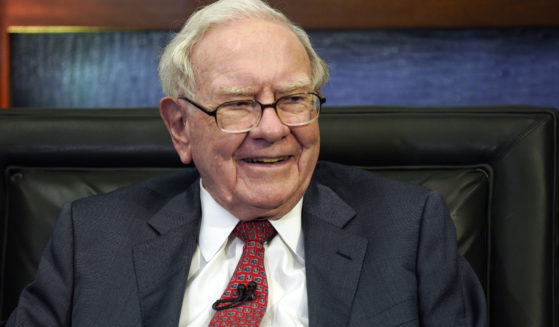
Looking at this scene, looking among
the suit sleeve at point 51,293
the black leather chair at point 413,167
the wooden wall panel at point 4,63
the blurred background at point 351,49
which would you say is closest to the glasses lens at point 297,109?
the black leather chair at point 413,167

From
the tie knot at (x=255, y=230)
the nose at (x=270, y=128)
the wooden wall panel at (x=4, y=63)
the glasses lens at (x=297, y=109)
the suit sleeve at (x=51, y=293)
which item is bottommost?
the suit sleeve at (x=51, y=293)

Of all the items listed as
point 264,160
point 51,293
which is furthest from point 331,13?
point 51,293

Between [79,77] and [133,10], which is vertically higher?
[133,10]

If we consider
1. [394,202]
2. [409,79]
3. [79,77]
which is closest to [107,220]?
[394,202]

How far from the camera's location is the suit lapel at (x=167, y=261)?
1406 millimetres

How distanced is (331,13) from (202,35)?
0.94 m

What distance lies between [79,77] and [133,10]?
1.06 ft

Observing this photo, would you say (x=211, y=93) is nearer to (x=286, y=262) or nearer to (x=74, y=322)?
(x=286, y=262)

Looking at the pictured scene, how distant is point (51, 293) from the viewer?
1.43m

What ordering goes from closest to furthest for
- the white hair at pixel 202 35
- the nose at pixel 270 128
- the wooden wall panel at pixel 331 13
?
the nose at pixel 270 128 → the white hair at pixel 202 35 → the wooden wall panel at pixel 331 13

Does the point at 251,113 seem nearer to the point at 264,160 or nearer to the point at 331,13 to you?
the point at 264,160

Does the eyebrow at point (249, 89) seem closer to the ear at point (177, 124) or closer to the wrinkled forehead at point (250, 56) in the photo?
Answer: the wrinkled forehead at point (250, 56)

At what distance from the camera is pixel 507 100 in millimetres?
2322

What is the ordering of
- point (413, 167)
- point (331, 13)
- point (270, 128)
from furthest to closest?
1. point (331, 13)
2. point (413, 167)
3. point (270, 128)
